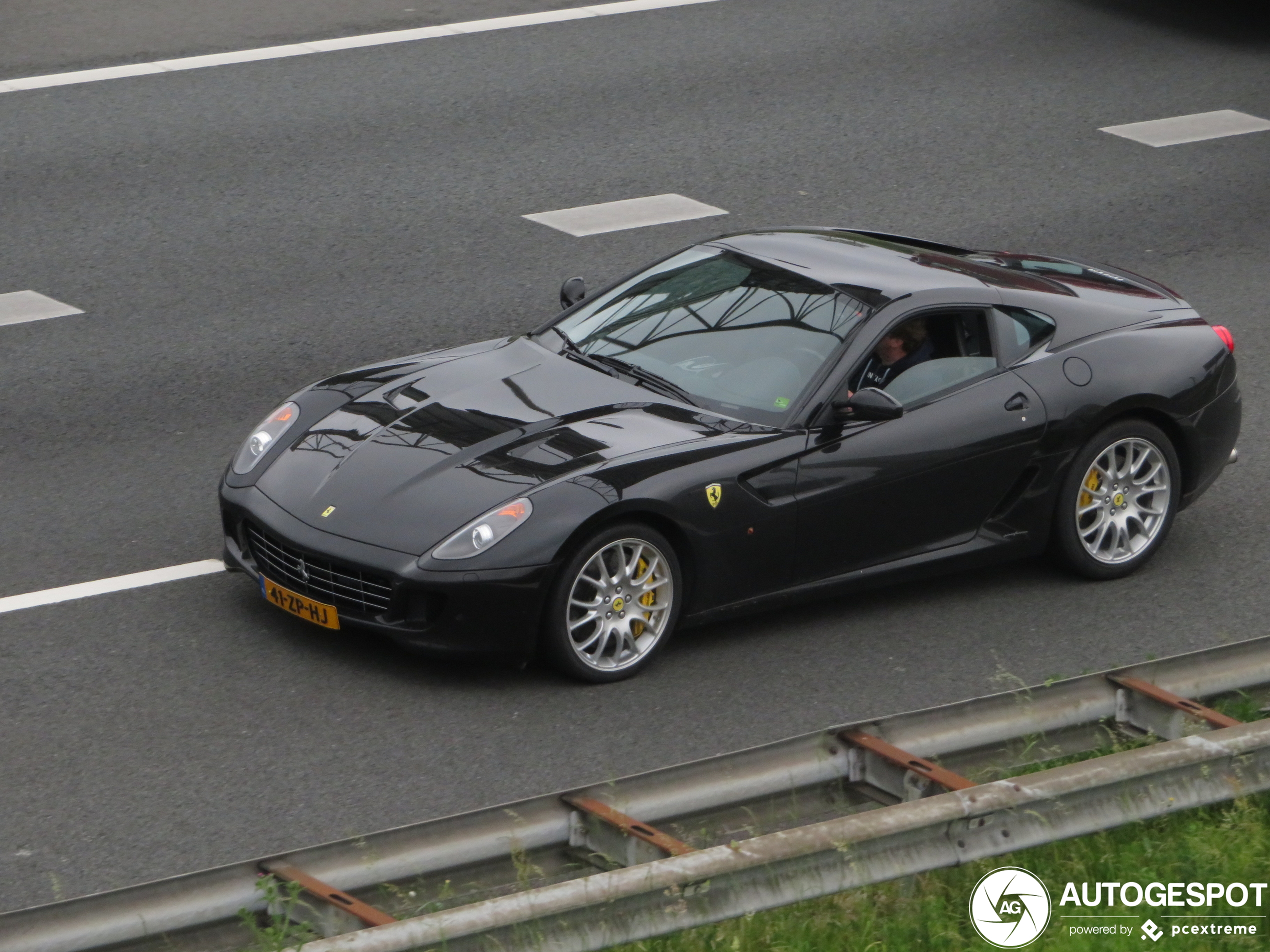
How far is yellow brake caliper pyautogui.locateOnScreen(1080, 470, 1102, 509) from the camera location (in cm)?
827

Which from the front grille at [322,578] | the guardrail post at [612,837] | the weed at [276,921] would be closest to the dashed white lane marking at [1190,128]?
the front grille at [322,578]

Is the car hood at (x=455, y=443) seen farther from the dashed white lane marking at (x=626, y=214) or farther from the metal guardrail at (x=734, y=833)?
the dashed white lane marking at (x=626, y=214)

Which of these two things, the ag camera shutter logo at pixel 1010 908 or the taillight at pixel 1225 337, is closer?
the ag camera shutter logo at pixel 1010 908

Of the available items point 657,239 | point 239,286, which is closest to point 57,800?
point 239,286

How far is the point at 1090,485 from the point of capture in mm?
8297

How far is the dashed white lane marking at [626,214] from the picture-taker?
12.5 metres

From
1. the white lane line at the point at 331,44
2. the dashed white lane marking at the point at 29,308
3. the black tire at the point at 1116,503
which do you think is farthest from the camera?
the white lane line at the point at 331,44

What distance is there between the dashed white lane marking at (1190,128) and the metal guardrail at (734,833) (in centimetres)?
928

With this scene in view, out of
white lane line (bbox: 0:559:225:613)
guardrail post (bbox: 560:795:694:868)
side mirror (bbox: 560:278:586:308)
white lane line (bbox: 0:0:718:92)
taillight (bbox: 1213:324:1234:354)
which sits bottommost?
white lane line (bbox: 0:559:225:613)

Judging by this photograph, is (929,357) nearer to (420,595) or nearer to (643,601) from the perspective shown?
(643,601)

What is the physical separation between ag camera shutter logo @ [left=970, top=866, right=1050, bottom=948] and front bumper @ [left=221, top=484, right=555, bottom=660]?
2086 mm

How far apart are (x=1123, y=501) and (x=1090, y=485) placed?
246mm

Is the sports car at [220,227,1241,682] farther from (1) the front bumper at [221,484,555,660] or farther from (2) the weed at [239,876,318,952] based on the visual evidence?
(2) the weed at [239,876,318,952]

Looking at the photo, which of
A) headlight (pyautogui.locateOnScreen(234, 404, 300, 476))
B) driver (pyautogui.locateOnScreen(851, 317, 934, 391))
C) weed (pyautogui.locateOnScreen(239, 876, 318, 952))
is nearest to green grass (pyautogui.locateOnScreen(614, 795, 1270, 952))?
weed (pyautogui.locateOnScreen(239, 876, 318, 952))
